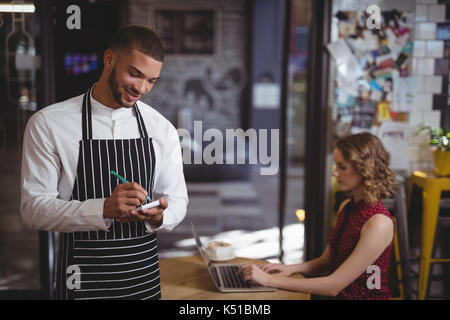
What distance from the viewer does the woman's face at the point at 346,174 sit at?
1.84 meters

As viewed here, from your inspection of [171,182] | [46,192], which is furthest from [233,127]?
[46,192]

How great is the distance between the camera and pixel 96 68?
58.1 inches

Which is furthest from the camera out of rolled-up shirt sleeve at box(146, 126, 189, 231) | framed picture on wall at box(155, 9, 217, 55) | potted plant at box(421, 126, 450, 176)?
framed picture on wall at box(155, 9, 217, 55)

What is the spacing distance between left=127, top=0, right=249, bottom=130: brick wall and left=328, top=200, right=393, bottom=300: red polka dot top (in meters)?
5.74

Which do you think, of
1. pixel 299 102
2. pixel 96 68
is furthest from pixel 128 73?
pixel 299 102

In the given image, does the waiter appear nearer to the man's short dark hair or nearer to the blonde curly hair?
the man's short dark hair

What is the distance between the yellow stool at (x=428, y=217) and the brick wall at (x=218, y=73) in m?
4.98

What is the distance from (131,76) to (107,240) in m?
0.49

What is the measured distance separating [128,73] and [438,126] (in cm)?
214

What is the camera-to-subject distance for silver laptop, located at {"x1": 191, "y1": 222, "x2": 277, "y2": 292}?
1.67 metres

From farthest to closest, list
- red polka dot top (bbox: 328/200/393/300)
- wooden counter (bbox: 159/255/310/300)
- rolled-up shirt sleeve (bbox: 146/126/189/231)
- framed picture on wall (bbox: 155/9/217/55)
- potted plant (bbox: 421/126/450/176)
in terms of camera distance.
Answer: framed picture on wall (bbox: 155/9/217/55) → potted plant (bbox: 421/126/450/176) → red polka dot top (bbox: 328/200/393/300) → wooden counter (bbox: 159/255/310/300) → rolled-up shirt sleeve (bbox: 146/126/189/231)

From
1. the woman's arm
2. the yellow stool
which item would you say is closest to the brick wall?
the yellow stool

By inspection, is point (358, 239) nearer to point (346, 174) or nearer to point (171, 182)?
point (346, 174)
